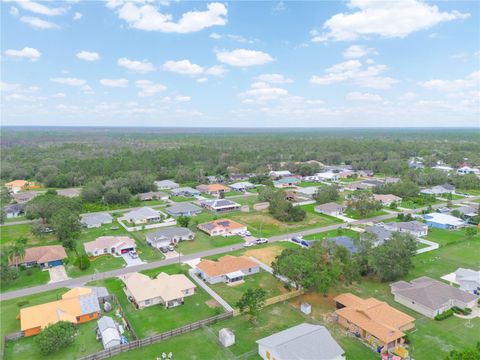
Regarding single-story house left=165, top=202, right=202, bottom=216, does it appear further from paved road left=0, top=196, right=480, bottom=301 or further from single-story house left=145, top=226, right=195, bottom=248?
paved road left=0, top=196, right=480, bottom=301

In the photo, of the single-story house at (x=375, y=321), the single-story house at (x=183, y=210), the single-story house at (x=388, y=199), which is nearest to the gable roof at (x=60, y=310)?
the single-story house at (x=375, y=321)

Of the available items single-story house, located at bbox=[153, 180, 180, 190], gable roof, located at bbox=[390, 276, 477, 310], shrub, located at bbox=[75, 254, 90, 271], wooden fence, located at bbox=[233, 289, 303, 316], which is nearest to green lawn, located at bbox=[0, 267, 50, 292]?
shrub, located at bbox=[75, 254, 90, 271]

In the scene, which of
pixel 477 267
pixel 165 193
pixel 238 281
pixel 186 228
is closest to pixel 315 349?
pixel 238 281

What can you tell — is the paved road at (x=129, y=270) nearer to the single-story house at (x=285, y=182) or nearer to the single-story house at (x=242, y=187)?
the single-story house at (x=242, y=187)

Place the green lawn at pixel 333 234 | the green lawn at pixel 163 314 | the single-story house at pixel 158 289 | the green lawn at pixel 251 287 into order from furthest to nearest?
the green lawn at pixel 333 234 → the green lawn at pixel 251 287 → the single-story house at pixel 158 289 → the green lawn at pixel 163 314

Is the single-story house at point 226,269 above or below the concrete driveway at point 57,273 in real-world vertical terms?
above

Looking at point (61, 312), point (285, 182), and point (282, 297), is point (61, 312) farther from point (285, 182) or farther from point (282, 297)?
point (285, 182)

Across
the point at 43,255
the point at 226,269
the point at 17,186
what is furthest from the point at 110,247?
the point at 17,186
